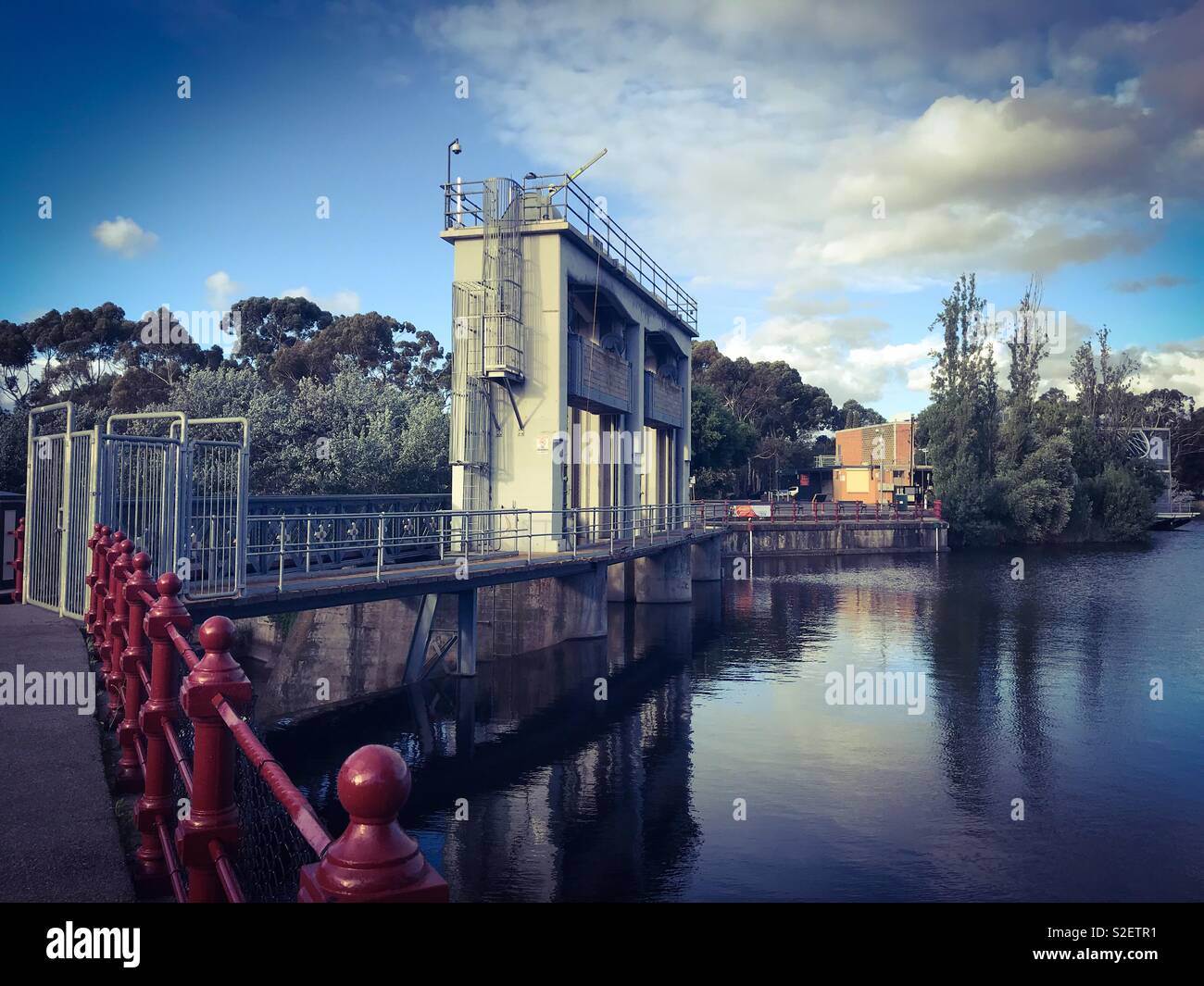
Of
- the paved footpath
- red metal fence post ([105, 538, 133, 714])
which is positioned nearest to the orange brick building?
red metal fence post ([105, 538, 133, 714])

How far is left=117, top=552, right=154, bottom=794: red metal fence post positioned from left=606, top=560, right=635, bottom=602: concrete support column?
96.3 ft

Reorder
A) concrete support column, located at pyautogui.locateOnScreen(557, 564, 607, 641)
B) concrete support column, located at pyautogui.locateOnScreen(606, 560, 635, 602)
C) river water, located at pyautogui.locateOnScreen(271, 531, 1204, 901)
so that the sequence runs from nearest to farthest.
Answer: river water, located at pyautogui.locateOnScreen(271, 531, 1204, 901) < concrete support column, located at pyautogui.locateOnScreen(557, 564, 607, 641) < concrete support column, located at pyautogui.locateOnScreen(606, 560, 635, 602)

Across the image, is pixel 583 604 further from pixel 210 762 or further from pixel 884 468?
pixel 884 468

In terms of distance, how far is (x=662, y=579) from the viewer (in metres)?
34.9

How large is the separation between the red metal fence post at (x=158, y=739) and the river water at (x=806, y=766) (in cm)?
684

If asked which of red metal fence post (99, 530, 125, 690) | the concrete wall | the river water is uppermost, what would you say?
red metal fence post (99, 530, 125, 690)

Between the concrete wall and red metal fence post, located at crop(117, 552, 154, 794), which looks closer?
red metal fence post, located at crop(117, 552, 154, 794)

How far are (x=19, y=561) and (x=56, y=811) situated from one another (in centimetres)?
952

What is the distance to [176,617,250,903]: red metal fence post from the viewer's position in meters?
3.26

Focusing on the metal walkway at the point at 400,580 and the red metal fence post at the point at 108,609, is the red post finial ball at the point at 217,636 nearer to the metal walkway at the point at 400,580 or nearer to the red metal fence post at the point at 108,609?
the red metal fence post at the point at 108,609

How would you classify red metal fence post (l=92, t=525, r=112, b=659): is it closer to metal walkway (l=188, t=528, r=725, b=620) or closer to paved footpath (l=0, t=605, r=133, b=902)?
paved footpath (l=0, t=605, r=133, b=902)

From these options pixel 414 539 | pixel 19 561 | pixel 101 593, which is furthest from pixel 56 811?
pixel 414 539
